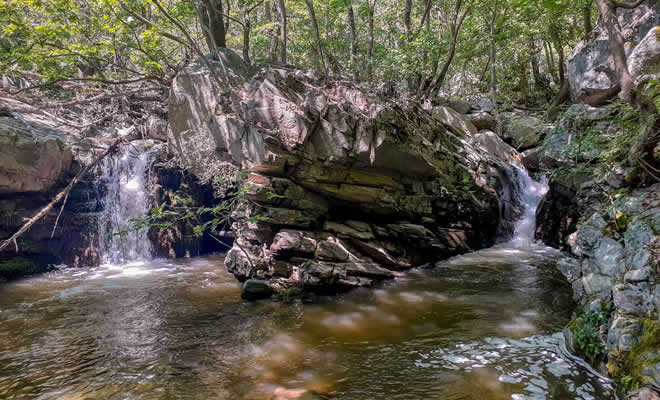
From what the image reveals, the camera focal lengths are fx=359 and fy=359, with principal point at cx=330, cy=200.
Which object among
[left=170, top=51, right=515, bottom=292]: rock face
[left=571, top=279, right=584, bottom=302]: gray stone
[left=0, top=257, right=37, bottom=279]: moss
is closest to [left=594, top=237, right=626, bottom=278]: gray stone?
[left=571, top=279, right=584, bottom=302]: gray stone

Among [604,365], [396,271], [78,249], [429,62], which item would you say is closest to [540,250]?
[396,271]

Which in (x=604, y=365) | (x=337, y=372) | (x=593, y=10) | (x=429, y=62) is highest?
(x=593, y=10)

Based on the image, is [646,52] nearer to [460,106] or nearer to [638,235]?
[460,106]

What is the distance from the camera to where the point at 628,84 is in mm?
4102

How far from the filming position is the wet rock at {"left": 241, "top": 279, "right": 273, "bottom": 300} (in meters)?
7.17

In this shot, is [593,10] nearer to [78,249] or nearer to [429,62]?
[429,62]

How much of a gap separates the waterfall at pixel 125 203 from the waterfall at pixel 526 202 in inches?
439

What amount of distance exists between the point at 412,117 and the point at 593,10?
38.5 feet

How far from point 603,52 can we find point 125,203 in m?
17.7

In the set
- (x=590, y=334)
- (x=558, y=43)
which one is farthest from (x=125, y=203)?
(x=558, y=43)

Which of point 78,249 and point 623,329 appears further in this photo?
point 78,249

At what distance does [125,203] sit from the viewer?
11.0 meters

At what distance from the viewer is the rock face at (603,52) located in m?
12.6

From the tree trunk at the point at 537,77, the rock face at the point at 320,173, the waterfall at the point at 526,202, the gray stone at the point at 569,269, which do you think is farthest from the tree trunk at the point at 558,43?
the gray stone at the point at 569,269
